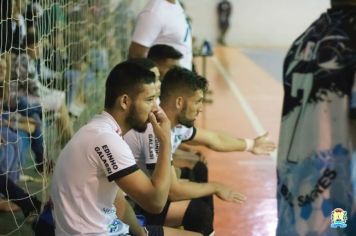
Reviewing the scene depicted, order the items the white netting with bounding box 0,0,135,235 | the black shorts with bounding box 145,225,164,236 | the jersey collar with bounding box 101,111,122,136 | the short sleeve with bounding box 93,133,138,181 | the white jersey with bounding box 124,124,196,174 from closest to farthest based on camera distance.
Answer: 1. the short sleeve with bounding box 93,133,138,181
2. the jersey collar with bounding box 101,111,122,136
3. the black shorts with bounding box 145,225,164,236
4. the white jersey with bounding box 124,124,196,174
5. the white netting with bounding box 0,0,135,235

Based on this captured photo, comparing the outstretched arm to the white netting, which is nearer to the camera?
the outstretched arm

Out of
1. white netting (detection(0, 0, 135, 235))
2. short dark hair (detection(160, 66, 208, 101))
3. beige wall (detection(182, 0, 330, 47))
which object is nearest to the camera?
short dark hair (detection(160, 66, 208, 101))

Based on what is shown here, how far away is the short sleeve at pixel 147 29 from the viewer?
11.5 ft

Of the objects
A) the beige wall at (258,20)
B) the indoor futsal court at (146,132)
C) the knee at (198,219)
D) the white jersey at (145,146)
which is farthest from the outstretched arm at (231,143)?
the beige wall at (258,20)

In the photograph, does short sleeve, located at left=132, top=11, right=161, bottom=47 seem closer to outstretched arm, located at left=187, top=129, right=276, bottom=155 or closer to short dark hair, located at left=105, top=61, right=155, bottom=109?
outstretched arm, located at left=187, top=129, right=276, bottom=155

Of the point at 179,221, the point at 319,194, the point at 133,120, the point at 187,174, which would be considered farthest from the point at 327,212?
the point at 187,174

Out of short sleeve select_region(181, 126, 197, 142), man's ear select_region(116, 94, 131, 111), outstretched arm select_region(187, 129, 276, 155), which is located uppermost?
man's ear select_region(116, 94, 131, 111)

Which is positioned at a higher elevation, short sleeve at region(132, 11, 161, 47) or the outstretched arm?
short sleeve at region(132, 11, 161, 47)

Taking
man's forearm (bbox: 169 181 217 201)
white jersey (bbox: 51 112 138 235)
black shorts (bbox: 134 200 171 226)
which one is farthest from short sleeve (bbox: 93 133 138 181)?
black shorts (bbox: 134 200 171 226)

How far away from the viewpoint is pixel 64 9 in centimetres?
427

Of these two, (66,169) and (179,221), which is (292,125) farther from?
(179,221)

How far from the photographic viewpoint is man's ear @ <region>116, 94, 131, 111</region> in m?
2.15

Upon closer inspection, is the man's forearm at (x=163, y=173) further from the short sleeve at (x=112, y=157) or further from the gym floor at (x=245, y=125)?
the gym floor at (x=245, y=125)

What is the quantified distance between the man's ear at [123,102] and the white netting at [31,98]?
1.32m
